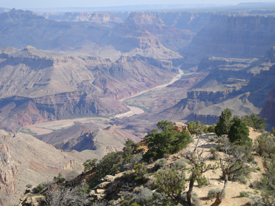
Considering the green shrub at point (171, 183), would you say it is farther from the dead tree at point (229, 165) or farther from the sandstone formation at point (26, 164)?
the sandstone formation at point (26, 164)

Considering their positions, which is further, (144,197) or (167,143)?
(167,143)

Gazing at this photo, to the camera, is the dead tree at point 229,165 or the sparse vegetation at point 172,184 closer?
the dead tree at point 229,165

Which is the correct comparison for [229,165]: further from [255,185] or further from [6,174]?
[6,174]

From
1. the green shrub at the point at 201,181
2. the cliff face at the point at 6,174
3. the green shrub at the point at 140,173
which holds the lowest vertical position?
the cliff face at the point at 6,174

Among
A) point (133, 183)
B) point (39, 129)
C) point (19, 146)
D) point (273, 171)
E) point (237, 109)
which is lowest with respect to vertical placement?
point (39, 129)

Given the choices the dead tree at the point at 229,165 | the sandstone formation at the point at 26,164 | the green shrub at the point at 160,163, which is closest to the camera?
the dead tree at the point at 229,165

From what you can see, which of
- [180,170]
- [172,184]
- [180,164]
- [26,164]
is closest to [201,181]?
[172,184]

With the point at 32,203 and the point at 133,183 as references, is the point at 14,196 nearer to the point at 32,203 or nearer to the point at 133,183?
the point at 32,203

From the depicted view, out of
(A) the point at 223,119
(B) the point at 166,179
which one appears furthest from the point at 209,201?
(A) the point at 223,119

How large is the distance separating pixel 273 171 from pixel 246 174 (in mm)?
4158

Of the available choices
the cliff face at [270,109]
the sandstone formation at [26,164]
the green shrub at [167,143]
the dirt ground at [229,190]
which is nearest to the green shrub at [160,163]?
the green shrub at [167,143]

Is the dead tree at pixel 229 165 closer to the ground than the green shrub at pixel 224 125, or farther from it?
farther from it

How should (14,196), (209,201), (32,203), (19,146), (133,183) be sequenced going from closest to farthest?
(209,201) → (133,183) → (32,203) → (14,196) → (19,146)

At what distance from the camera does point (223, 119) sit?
43375 millimetres
